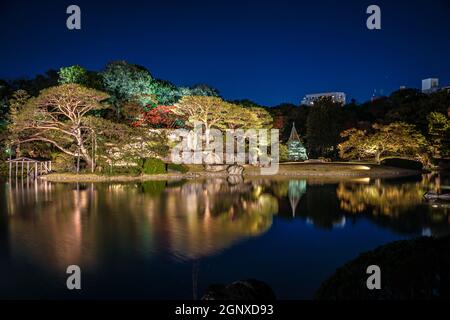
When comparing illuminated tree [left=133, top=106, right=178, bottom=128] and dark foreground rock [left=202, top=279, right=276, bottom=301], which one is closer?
dark foreground rock [left=202, top=279, right=276, bottom=301]

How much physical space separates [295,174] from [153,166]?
10.4m

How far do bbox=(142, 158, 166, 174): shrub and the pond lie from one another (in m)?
7.77

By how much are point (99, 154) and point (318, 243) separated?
Answer: 18.9m

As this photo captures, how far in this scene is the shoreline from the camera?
2297 cm

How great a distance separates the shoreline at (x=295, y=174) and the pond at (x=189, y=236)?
627 centimetres

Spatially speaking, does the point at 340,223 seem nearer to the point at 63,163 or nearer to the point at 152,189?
the point at 152,189

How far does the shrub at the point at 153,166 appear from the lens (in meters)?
24.5

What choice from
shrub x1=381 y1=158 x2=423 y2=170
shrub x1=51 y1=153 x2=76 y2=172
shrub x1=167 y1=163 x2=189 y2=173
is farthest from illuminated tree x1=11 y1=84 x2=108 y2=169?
shrub x1=381 y1=158 x2=423 y2=170

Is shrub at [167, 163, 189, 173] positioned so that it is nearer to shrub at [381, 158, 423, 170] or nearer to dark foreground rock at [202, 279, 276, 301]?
shrub at [381, 158, 423, 170]

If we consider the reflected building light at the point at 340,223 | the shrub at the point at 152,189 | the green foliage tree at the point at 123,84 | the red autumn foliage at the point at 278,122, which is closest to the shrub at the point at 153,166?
the shrub at the point at 152,189

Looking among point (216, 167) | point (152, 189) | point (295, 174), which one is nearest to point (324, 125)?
point (295, 174)

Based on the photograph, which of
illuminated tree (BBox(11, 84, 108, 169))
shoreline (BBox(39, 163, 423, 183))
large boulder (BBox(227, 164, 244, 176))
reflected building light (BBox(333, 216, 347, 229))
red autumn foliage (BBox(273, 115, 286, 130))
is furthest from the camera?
red autumn foliage (BBox(273, 115, 286, 130))
